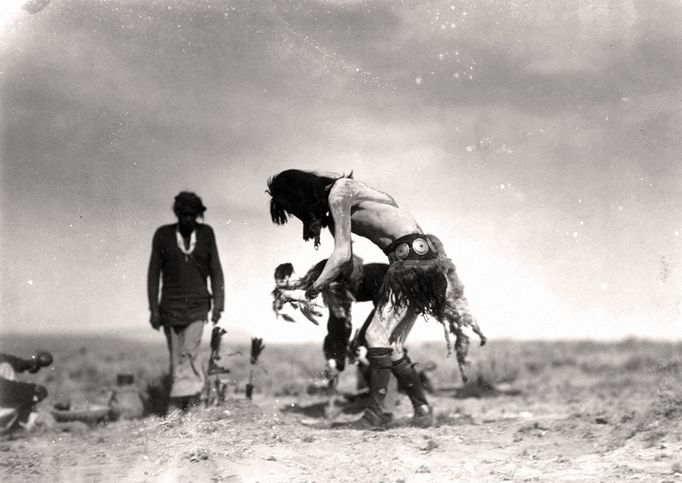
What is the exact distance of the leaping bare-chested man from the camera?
4.62 metres

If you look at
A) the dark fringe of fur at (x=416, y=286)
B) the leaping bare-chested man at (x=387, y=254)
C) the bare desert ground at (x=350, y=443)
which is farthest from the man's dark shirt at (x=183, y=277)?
the dark fringe of fur at (x=416, y=286)

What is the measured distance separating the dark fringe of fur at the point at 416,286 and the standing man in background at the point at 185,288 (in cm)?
182

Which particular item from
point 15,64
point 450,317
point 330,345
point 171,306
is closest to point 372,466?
point 450,317

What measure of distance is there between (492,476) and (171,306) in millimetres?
3089

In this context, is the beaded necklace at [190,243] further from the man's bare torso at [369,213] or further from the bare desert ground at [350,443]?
the man's bare torso at [369,213]

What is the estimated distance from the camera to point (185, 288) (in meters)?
5.91

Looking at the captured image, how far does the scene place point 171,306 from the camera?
5906 millimetres

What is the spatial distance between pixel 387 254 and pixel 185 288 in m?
1.96

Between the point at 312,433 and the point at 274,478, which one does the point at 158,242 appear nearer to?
the point at 312,433

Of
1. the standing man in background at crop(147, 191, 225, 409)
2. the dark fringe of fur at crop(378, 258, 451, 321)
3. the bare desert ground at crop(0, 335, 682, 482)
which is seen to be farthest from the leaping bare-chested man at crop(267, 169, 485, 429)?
the standing man in background at crop(147, 191, 225, 409)

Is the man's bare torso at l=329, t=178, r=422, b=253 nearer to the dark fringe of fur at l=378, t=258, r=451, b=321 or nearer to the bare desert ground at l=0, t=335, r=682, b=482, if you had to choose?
the dark fringe of fur at l=378, t=258, r=451, b=321

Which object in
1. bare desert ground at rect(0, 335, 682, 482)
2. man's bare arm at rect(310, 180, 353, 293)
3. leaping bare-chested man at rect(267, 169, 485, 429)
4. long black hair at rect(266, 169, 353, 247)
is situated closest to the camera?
bare desert ground at rect(0, 335, 682, 482)

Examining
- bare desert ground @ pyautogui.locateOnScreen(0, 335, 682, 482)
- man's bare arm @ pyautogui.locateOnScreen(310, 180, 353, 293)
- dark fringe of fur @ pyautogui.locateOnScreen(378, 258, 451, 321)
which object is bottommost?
bare desert ground @ pyautogui.locateOnScreen(0, 335, 682, 482)

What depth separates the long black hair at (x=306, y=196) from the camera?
4.88 meters
